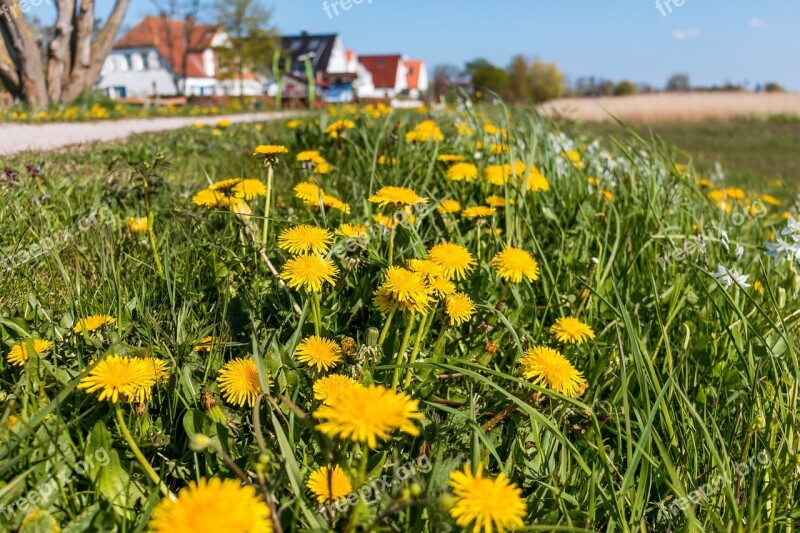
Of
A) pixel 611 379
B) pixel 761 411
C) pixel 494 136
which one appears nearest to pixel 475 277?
A: pixel 611 379

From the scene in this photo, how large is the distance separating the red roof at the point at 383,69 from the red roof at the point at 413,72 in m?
6.05

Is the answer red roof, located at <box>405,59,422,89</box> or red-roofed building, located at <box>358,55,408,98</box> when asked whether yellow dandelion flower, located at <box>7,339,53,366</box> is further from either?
red roof, located at <box>405,59,422,89</box>

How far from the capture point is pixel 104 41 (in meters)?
10.4

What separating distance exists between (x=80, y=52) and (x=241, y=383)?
11.1 metres

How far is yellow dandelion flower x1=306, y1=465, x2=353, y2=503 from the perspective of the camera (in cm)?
96

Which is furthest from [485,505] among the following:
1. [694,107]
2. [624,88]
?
[624,88]

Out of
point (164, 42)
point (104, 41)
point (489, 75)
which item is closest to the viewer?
point (104, 41)

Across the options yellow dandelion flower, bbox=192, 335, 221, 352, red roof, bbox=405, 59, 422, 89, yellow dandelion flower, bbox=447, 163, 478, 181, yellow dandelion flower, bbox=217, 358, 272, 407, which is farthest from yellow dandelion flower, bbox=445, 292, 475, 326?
→ red roof, bbox=405, 59, 422, 89

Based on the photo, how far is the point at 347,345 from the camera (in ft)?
4.14

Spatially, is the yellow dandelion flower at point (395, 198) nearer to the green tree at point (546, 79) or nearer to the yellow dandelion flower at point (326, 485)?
the yellow dandelion flower at point (326, 485)

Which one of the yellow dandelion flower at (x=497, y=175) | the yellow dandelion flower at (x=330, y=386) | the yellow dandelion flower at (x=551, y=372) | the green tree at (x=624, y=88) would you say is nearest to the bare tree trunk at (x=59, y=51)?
the yellow dandelion flower at (x=497, y=175)

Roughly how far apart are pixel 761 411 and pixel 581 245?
1.05 metres

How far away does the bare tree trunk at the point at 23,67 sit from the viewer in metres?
8.82

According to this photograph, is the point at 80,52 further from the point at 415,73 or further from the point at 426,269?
the point at 415,73
